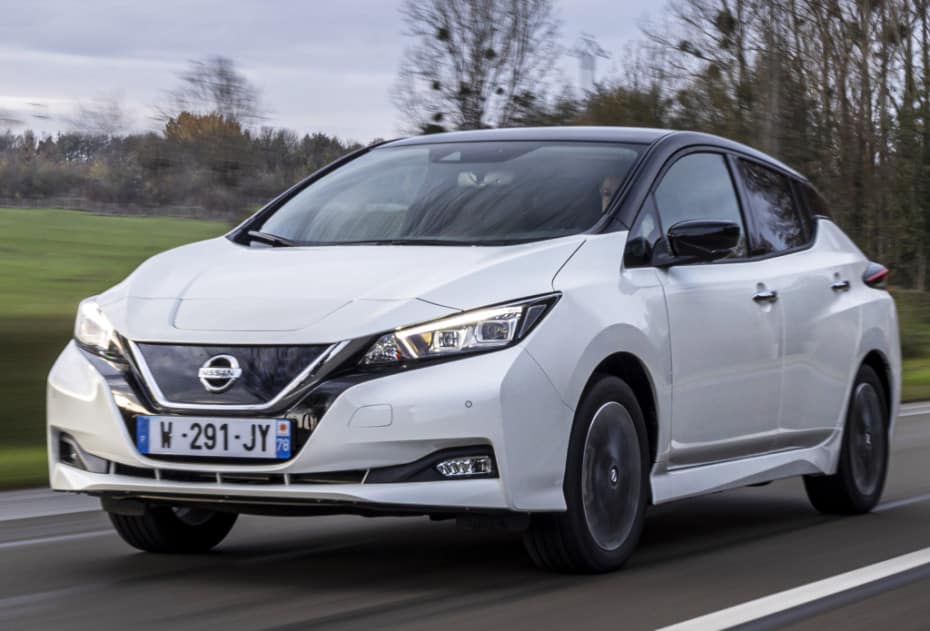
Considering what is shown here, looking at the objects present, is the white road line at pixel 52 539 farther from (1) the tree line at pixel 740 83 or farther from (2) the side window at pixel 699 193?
(1) the tree line at pixel 740 83

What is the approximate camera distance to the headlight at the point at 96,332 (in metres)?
5.07

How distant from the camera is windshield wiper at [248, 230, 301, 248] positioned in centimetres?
595

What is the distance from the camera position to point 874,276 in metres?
7.89

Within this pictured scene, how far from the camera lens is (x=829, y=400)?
283 inches

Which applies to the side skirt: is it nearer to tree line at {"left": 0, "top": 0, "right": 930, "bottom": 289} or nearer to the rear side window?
the rear side window

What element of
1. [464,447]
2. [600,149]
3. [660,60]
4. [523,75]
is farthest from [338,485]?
[660,60]

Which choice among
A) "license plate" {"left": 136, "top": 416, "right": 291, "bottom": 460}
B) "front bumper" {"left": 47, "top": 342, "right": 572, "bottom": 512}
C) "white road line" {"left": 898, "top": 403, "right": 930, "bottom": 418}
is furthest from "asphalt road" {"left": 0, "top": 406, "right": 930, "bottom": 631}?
"white road line" {"left": 898, "top": 403, "right": 930, "bottom": 418}

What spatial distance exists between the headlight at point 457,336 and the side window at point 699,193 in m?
1.29

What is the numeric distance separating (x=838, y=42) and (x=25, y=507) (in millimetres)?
33057

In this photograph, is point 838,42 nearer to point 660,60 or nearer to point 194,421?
point 660,60

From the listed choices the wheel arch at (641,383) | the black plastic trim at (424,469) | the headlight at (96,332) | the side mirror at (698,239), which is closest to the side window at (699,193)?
the side mirror at (698,239)

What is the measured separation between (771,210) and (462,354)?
2844mm

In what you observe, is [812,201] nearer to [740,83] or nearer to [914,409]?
[914,409]

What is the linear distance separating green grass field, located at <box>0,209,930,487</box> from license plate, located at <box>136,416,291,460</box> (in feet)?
11.6
